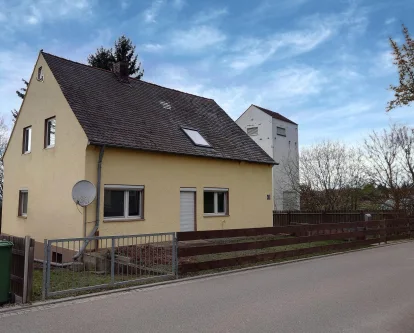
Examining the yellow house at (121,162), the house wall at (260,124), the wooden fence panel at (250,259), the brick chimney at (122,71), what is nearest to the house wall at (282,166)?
the house wall at (260,124)

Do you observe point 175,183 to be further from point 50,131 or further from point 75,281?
point 75,281

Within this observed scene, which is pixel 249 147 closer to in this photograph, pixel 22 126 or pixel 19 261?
pixel 22 126

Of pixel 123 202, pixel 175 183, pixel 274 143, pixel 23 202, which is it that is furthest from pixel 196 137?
pixel 274 143

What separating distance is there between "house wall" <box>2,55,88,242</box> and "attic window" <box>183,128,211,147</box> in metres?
4.83

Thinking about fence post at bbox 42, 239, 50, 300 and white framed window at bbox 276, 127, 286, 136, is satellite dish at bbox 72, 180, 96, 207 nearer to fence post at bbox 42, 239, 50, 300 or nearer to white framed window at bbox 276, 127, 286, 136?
fence post at bbox 42, 239, 50, 300

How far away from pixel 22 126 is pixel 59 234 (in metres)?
6.26

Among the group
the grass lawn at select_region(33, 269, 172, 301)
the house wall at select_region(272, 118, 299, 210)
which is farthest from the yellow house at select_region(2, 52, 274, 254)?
the house wall at select_region(272, 118, 299, 210)

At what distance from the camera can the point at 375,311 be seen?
A: 6117 mm

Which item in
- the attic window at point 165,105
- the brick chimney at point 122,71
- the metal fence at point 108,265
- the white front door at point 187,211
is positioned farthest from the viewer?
the brick chimney at point 122,71

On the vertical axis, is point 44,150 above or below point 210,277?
above

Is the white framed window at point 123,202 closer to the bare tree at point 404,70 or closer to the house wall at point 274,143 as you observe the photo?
the bare tree at point 404,70

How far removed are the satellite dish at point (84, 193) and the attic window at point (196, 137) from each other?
529 cm

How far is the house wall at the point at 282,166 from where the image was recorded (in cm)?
3131

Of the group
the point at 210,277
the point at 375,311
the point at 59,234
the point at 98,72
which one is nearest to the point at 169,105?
the point at 98,72
